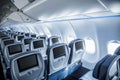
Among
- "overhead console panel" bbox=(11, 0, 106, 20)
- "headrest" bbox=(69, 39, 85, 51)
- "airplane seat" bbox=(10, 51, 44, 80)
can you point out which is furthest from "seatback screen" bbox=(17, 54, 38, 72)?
"overhead console panel" bbox=(11, 0, 106, 20)

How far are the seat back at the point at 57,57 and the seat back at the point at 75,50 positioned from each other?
0.34 metres

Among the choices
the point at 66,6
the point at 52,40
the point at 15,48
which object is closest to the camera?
the point at 15,48

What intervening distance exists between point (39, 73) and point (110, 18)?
276cm

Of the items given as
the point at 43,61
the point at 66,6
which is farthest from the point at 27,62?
the point at 66,6

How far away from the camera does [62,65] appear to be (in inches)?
158

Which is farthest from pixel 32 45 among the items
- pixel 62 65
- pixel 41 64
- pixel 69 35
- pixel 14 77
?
pixel 69 35

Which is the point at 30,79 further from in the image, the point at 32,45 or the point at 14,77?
the point at 32,45

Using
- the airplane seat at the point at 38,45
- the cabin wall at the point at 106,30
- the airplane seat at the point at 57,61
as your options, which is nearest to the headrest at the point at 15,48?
the airplane seat at the point at 38,45

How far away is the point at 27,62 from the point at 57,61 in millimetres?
947

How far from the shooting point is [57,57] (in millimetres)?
3779

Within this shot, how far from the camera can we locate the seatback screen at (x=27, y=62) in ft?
9.49

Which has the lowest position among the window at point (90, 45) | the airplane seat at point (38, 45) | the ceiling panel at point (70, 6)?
the window at point (90, 45)

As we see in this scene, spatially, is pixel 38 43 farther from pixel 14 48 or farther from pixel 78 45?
pixel 78 45

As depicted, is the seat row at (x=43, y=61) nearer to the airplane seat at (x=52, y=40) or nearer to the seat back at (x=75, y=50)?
the seat back at (x=75, y=50)
